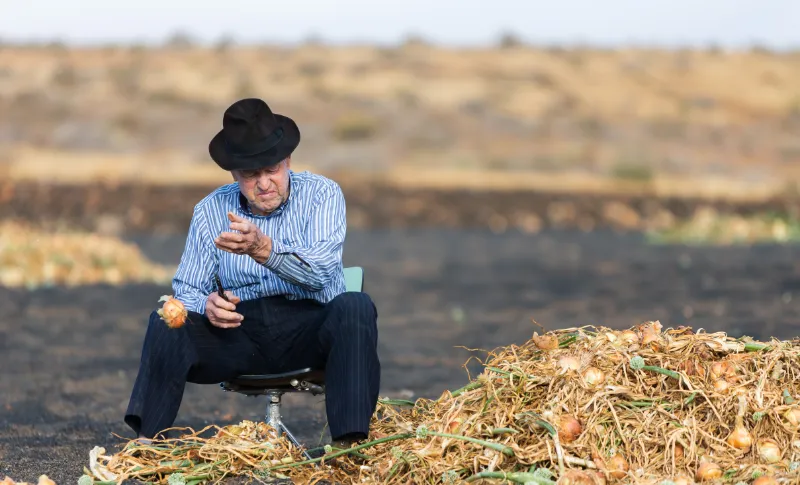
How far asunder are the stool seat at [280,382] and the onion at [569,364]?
111 centimetres

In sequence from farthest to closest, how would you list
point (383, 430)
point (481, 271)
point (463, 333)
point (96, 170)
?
point (96, 170)
point (481, 271)
point (463, 333)
point (383, 430)

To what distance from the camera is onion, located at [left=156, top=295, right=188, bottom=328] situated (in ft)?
16.6

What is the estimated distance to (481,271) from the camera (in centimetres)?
1894

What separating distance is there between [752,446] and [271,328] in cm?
207

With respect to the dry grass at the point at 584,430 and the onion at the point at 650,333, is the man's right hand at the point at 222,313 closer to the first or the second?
the dry grass at the point at 584,430

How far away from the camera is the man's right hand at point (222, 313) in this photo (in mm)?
Answer: 5156

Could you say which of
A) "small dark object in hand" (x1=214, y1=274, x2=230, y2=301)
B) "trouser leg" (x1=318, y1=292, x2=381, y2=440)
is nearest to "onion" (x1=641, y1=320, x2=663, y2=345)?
"trouser leg" (x1=318, y1=292, x2=381, y2=440)

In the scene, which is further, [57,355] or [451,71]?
[451,71]

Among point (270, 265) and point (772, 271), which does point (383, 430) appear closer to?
point (270, 265)

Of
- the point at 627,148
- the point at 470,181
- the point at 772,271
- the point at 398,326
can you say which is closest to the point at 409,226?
the point at 470,181

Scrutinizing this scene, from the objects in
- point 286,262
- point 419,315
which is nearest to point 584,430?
point 286,262

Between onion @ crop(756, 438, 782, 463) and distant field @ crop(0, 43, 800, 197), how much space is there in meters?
32.5

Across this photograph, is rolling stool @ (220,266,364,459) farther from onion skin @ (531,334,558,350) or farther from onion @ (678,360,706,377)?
onion @ (678,360,706,377)

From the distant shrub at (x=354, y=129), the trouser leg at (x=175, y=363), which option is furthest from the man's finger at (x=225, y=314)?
the distant shrub at (x=354, y=129)
